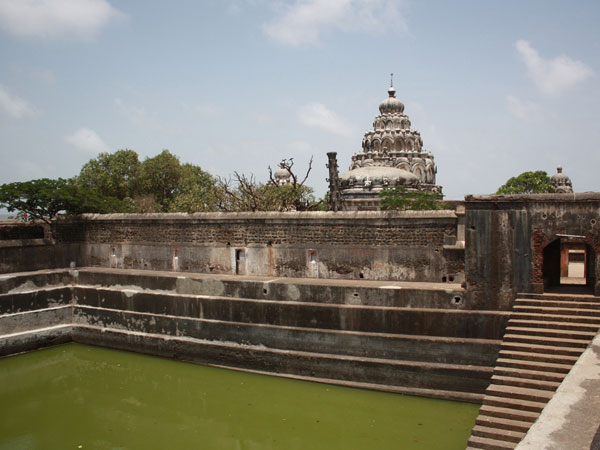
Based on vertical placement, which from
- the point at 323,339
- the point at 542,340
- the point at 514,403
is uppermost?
the point at 542,340

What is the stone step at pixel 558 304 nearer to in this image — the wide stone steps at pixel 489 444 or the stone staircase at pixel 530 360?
the stone staircase at pixel 530 360

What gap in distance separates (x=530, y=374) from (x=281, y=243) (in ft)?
18.3

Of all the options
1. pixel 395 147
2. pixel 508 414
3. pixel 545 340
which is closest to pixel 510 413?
pixel 508 414

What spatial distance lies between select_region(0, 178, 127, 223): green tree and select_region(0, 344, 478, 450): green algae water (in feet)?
15.2

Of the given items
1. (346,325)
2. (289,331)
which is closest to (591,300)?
(346,325)

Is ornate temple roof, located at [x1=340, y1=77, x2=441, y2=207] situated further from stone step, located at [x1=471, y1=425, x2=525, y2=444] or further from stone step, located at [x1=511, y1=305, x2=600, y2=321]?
stone step, located at [x1=471, y1=425, x2=525, y2=444]

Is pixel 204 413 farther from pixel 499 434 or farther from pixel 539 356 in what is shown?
pixel 539 356

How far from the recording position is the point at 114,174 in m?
31.3

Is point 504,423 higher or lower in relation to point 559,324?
lower

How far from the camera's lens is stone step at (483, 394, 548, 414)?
21.6ft

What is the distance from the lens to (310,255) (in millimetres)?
11047

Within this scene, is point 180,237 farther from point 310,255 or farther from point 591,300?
point 591,300

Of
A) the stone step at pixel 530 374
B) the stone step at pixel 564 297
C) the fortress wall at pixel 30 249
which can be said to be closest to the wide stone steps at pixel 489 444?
the stone step at pixel 530 374

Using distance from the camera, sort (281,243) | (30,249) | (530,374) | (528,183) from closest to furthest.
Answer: (530,374) < (281,243) < (30,249) < (528,183)
